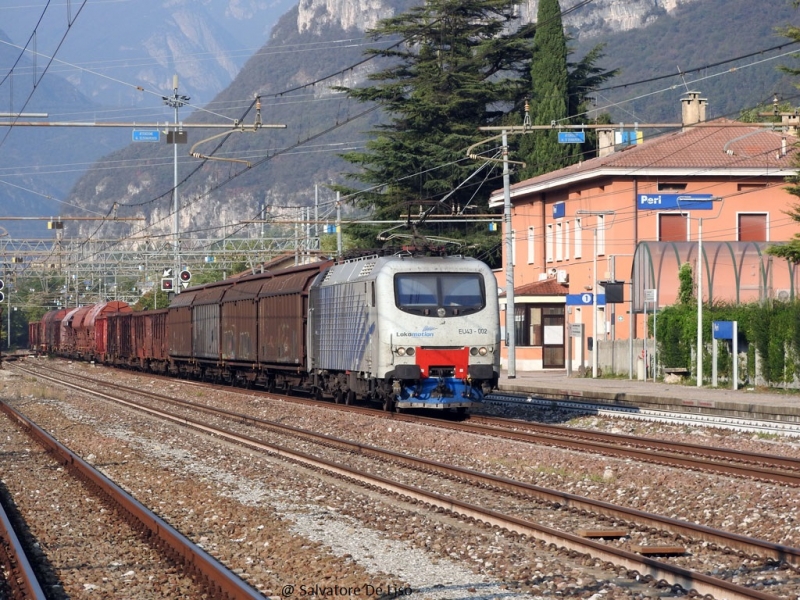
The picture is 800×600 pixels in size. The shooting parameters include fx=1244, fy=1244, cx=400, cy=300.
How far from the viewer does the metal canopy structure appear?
127 feet

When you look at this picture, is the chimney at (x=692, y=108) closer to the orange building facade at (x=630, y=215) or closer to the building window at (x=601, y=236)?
the orange building facade at (x=630, y=215)

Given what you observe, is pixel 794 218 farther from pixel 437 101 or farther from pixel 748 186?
pixel 437 101

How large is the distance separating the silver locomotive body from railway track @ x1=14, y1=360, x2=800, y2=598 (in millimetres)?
4055

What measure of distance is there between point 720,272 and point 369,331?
727 inches

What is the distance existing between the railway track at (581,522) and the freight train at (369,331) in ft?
13.8

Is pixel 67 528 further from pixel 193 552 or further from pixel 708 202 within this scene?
pixel 708 202

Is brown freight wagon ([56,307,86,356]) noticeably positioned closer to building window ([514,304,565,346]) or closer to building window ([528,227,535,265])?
building window ([528,227,535,265])

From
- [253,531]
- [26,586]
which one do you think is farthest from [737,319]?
[26,586]

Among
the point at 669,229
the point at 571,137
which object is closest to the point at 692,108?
the point at 669,229

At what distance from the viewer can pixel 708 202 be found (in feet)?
105

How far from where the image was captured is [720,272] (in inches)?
1527

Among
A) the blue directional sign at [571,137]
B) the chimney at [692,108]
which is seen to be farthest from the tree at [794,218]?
the chimney at [692,108]

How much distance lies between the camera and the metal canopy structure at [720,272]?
38.7 m

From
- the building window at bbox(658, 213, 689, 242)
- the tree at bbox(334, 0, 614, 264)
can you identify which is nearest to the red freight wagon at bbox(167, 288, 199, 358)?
the tree at bbox(334, 0, 614, 264)
